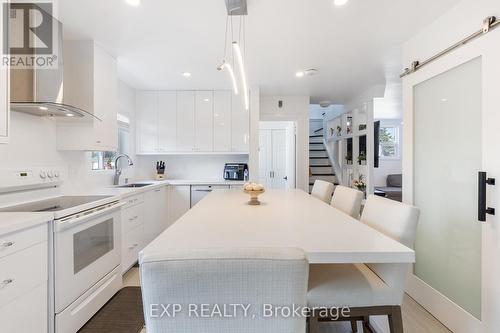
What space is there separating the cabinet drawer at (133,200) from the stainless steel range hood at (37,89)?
107cm

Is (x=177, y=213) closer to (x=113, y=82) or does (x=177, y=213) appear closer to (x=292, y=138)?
(x=113, y=82)

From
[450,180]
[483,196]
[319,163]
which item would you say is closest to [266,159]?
[319,163]

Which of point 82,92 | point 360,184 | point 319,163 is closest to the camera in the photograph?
point 82,92

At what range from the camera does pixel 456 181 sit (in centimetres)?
198

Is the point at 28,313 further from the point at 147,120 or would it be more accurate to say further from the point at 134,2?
the point at 147,120

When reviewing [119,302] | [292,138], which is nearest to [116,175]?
[119,302]

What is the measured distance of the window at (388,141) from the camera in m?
8.14

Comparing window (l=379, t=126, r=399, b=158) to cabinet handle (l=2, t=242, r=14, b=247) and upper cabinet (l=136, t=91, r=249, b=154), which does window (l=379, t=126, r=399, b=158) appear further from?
cabinet handle (l=2, t=242, r=14, b=247)

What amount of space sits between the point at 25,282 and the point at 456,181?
9.52 ft

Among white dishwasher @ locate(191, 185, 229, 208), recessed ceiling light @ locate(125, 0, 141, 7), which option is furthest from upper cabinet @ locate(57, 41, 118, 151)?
white dishwasher @ locate(191, 185, 229, 208)

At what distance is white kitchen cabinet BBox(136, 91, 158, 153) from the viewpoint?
442cm

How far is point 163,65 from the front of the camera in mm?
3256

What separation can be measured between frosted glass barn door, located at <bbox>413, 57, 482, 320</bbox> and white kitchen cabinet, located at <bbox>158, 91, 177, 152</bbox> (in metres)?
3.45

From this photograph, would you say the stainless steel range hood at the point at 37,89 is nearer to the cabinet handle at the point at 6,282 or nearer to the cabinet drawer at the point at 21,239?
the cabinet drawer at the point at 21,239
